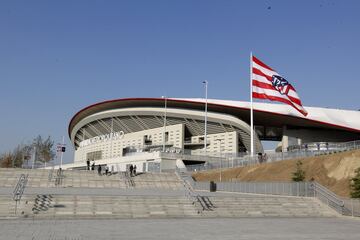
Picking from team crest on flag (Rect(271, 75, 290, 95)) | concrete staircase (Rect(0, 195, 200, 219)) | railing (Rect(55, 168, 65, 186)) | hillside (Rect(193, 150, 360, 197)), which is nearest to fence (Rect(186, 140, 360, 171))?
hillside (Rect(193, 150, 360, 197))

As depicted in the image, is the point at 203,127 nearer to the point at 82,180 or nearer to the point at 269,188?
the point at 82,180

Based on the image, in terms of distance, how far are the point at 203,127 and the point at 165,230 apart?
53852 mm

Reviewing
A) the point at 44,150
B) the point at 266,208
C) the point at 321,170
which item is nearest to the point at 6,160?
the point at 44,150

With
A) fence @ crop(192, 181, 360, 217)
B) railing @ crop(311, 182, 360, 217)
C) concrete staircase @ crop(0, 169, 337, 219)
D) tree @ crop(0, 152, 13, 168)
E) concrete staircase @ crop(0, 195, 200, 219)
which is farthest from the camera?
tree @ crop(0, 152, 13, 168)

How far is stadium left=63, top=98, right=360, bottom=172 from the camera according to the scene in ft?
204

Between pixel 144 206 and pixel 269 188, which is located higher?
pixel 269 188

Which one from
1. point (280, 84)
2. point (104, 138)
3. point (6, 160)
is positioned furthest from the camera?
point (104, 138)

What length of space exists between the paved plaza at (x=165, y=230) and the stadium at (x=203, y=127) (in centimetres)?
3803

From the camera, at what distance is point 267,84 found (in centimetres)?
4303

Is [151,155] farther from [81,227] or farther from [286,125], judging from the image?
[81,227]

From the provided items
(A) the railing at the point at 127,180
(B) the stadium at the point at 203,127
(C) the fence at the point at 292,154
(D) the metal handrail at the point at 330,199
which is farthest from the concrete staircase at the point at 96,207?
(B) the stadium at the point at 203,127

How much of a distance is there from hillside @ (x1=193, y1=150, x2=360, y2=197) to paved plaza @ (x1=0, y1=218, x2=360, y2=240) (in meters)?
12.6

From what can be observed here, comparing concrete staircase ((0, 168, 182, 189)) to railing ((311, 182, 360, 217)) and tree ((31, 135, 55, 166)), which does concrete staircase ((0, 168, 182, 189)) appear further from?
tree ((31, 135, 55, 166))

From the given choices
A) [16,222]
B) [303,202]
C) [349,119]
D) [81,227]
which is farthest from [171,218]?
[349,119]
